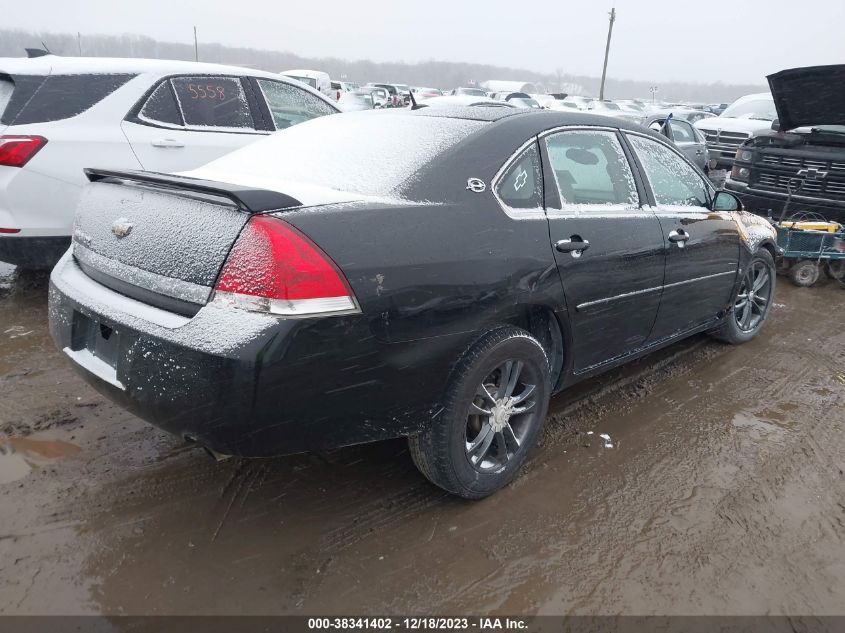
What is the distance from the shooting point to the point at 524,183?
2689 mm

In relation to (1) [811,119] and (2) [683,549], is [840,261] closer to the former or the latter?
(1) [811,119]

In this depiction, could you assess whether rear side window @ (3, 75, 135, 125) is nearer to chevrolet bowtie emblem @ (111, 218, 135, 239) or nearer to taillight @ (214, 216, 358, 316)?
chevrolet bowtie emblem @ (111, 218, 135, 239)

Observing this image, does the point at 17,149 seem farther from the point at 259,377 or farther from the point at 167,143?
the point at 259,377

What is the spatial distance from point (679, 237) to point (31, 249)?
160 inches

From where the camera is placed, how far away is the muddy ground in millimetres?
2145

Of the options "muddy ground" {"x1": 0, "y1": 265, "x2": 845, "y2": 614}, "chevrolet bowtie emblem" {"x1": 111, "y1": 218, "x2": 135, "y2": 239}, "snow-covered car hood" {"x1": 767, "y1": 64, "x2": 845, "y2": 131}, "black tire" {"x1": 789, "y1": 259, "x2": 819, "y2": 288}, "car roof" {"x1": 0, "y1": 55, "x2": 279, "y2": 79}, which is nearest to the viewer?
"muddy ground" {"x1": 0, "y1": 265, "x2": 845, "y2": 614}

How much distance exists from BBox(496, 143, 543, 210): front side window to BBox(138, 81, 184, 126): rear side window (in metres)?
3.20

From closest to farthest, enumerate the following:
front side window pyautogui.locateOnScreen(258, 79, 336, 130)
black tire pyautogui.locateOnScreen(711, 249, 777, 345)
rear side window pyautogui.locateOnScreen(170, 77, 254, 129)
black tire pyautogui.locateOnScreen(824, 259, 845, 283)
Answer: black tire pyautogui.locateOnScreen(711, 249, 777, 345) < rear side window pyautogui.locateOnScreen(170, 77, 254, 129) < front side window pyautogui.locateOnScreen(258, 79, 336, 130) < black tire pyautogui.locateOnScreen(824, 259, 845, 283)

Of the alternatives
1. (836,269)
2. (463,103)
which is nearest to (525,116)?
(836,269)

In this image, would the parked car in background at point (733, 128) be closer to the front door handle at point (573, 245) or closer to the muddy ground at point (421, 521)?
the muddy ground at point (421, 521)

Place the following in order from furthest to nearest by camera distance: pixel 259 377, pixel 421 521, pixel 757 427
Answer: pixel 757 427
pixel 421 521
pixel 259 377

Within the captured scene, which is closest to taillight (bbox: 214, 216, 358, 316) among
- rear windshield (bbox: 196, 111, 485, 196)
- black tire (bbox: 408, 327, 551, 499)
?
rear windshield (bbox: 196, 111, 485, 196)

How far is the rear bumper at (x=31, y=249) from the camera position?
4043 mm

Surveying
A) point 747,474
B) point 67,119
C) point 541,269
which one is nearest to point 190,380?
point 541,269
